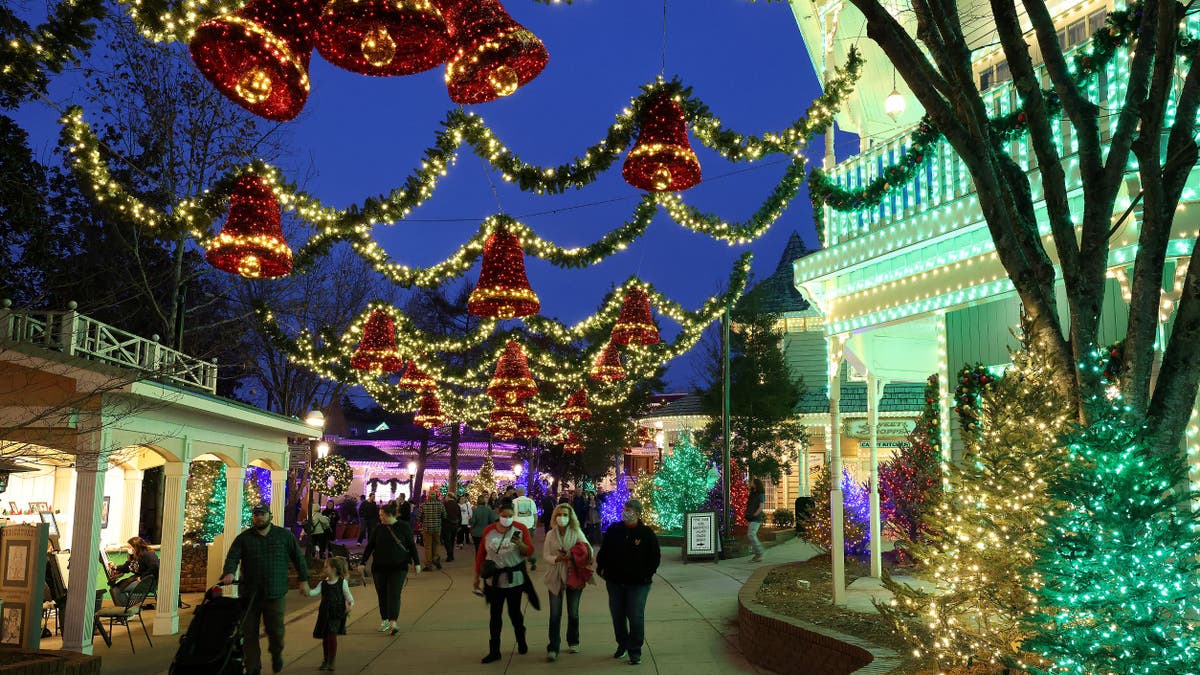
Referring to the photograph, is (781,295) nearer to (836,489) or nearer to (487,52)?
(836,489)

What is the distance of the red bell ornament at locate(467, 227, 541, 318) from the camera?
11.3 m

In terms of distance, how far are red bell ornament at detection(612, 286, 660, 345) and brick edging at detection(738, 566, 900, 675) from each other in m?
5.88

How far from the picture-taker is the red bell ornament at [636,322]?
53.8ft

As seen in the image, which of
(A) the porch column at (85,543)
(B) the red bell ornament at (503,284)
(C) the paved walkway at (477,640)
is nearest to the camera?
(C) the paved walkway at (477,640)

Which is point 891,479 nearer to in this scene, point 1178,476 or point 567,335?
point 567,335

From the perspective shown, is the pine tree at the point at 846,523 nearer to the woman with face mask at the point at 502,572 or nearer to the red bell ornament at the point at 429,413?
the woman with face mask at the point at 502,572

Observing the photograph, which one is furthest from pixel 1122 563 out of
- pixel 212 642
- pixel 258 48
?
pixel 212 642

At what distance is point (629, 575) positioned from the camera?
34.1 ft

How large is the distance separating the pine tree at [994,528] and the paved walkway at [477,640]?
3632mm

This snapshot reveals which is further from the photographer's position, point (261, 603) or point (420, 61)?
point (261, 603)

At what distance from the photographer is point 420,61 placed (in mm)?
4387

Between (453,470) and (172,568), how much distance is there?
1340 inches

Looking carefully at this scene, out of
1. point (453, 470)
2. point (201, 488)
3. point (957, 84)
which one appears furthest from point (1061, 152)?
point (453, 470)

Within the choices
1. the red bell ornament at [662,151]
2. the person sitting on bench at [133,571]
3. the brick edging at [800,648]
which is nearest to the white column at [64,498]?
the person sitting on bench at [133,571]
